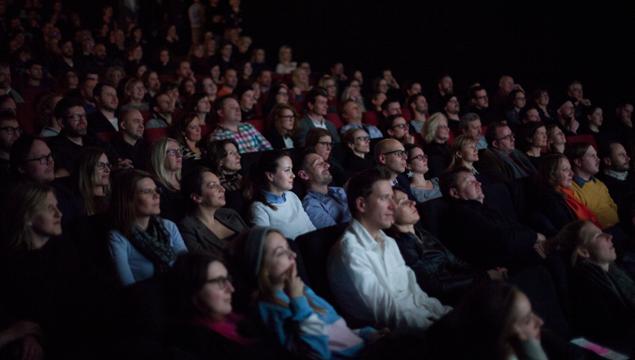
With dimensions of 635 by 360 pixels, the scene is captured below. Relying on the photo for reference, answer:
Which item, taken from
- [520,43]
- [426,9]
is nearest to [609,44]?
[520,43]

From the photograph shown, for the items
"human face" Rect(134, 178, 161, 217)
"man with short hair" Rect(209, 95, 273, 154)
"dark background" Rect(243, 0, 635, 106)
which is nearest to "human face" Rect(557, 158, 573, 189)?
"man with short hair" Rect(209, 95, 273, 154)

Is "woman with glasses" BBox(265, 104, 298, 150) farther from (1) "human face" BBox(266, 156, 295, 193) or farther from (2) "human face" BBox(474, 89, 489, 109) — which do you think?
(2) "human face" BBox(474, 89, 489, 109)

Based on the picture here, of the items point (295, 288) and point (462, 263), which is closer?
point (295, 288)

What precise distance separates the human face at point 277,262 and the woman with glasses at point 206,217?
0.55 m

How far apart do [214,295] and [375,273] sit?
505mm

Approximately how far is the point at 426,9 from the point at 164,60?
2780mm

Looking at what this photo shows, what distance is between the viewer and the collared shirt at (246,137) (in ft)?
10.2

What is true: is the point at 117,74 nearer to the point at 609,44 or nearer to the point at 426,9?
the point at 426,9

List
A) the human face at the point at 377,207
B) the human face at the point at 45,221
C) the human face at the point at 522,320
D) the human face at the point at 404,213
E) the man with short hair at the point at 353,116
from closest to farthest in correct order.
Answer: the human face at the point at 522,320
the human face at the point at 45,221
the human face at the point at 377,207
the human face at the point at 404,213
the man with short hair at the point at 353,116

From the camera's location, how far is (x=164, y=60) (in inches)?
223

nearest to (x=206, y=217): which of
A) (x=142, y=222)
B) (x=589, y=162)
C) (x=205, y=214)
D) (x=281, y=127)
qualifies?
(x=205, y=214)

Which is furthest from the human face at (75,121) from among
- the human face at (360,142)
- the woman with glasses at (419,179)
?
the woman with glasses at (419,179)

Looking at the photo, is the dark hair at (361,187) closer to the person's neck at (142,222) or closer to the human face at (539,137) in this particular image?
the person's neck at (142,222)

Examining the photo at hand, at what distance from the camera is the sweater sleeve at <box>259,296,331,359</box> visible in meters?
1.22
